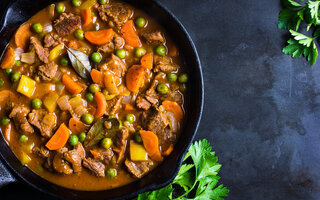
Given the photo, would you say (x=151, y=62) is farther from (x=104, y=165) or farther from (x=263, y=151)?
(x=263, y=151)

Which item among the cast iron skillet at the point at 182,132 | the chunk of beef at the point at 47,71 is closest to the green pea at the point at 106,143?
the cast iron skillet at the point at 182,132

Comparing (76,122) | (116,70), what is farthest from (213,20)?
(76,122)

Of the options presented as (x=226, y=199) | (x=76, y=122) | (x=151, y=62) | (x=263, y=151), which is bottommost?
(x=226, y=199)

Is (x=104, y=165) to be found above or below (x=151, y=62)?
below

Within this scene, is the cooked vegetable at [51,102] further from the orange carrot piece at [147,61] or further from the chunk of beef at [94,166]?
the orange carrot piece at [147,61]

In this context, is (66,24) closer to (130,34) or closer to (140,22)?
(130,34)

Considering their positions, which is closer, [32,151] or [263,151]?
[32,151]
